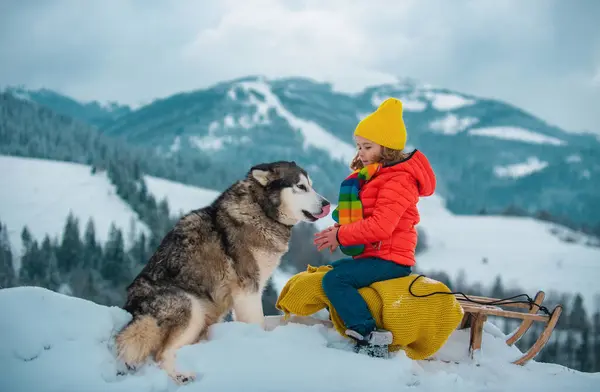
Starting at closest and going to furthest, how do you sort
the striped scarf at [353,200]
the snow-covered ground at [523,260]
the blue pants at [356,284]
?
the blue pants at [356,284] < the striped scarf at [353,200] < the snow-covered ground at [523,260]

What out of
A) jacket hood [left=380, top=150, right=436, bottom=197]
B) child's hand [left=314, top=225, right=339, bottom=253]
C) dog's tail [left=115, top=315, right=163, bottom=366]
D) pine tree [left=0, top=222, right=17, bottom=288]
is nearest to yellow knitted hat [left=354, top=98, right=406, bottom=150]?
jacket hood [left=380, top=150, right=436, bottom=197]

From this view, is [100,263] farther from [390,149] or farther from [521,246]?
[521,246]

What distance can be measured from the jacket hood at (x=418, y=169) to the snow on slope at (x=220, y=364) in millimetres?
1996

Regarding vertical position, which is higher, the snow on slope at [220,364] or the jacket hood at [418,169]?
the jacket hood at [418,169]

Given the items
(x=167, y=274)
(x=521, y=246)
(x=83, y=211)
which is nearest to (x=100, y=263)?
(x=83, y=211)

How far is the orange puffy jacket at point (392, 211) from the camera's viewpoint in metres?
5.89

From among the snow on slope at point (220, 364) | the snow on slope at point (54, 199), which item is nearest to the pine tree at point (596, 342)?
the snow on slope at point (220, 364)

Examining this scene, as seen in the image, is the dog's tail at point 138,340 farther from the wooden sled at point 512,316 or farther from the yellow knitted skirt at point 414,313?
the wooden sled at point 512,316

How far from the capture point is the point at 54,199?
16012 cm

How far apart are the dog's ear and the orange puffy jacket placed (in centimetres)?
134

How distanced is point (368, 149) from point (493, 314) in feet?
8.65

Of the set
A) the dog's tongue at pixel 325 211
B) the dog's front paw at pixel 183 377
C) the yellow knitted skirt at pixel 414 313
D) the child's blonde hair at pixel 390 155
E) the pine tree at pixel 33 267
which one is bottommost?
the pine tree at pixel 33 267

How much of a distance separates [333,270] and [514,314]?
2.35 metres

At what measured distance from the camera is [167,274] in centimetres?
613
